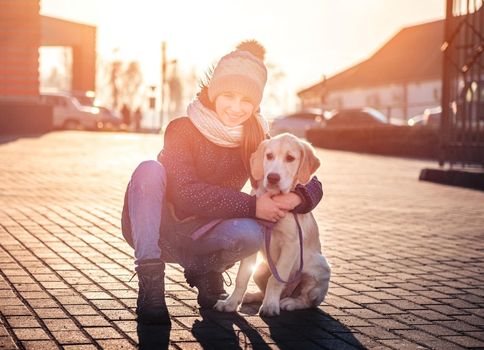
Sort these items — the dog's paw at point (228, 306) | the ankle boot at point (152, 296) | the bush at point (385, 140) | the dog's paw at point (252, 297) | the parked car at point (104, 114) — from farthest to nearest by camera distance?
1. the parked car at point (104, 114)
2. the bush at point (385, 140)
3. the dog's paw at point (252, 297)
4. the dog's paw at point (228, 306)
5. the ankle boot at point (152, 296)

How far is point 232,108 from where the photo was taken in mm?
5145

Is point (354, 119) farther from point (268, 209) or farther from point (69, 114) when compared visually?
point (268, 209)

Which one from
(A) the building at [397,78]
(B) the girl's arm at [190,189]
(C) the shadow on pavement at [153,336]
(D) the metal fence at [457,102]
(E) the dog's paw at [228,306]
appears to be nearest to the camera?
(C) the shadow on pavement at [153,336]

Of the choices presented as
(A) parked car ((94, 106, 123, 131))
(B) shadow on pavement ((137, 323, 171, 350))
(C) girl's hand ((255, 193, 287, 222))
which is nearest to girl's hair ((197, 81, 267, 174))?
(C) girl's hand ((255, 193, 287, 222))

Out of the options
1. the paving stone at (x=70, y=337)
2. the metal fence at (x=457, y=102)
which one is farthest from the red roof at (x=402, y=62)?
the paving stone at (x=70, y=337)

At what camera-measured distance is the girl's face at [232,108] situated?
515 centimetres

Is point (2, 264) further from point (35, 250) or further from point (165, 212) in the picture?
point (165, 212)

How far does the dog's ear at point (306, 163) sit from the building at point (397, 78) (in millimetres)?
47794

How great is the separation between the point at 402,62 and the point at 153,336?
60.0 meters

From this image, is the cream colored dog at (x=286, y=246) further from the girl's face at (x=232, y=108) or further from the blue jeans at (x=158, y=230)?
the girl's face at (x=232, y=108)

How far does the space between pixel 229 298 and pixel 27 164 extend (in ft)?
43.1

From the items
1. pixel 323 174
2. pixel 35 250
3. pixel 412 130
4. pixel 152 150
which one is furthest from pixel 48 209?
pixel 412 130

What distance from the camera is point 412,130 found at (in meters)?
28.7

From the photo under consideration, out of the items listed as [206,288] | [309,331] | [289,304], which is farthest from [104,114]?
[309,331]
